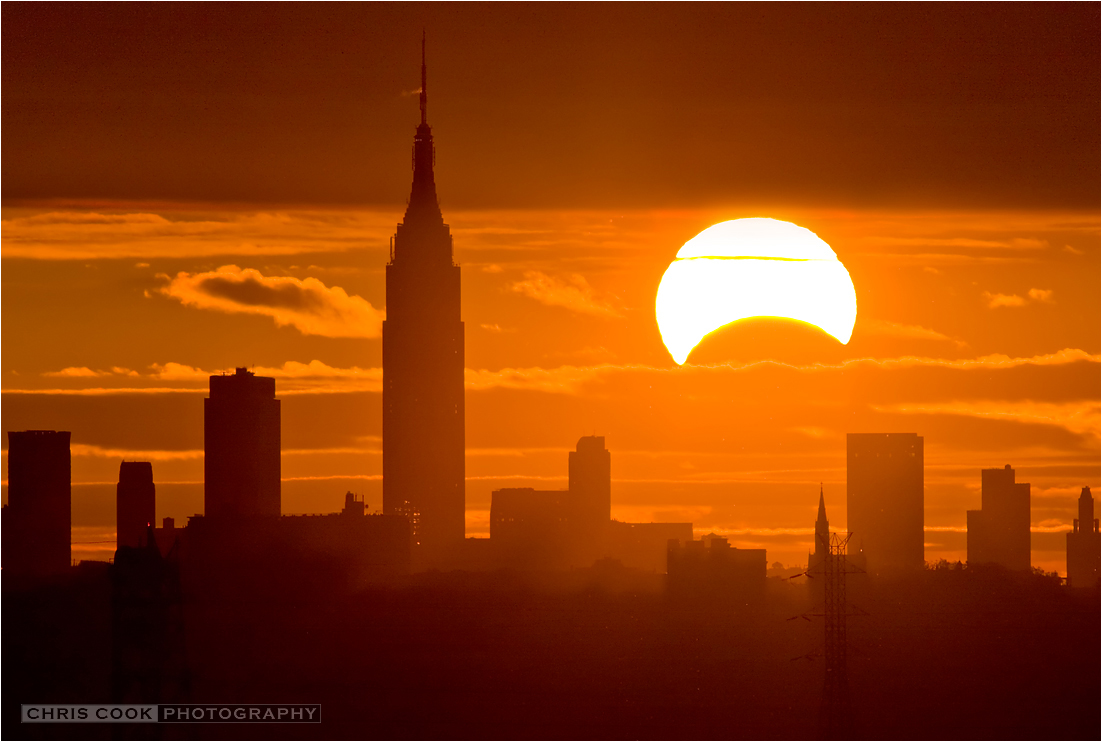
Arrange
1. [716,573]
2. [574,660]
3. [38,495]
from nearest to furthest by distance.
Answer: [574,660], [716,573], [38,495]

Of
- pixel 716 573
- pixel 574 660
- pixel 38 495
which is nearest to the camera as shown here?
pixel 574 660

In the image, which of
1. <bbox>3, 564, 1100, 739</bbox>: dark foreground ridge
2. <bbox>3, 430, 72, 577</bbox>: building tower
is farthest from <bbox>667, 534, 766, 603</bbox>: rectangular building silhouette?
<bbox>3, 430, 72, 577</bbox>: building tower

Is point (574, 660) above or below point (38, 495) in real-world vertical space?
below

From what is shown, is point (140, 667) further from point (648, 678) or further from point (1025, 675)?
point (1025, 675)

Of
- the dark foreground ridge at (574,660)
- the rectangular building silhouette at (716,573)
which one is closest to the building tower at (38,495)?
the dark foreground ridge at (574,660)

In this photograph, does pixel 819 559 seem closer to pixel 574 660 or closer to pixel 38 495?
pixel 574 660

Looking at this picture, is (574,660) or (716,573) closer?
(574,660)

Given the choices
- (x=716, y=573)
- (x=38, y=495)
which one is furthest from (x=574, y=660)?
(x=38, y=495)

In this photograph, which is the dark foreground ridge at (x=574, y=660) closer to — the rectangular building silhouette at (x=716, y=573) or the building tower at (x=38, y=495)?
the rectangular building silhouette at (x=716, y=573)

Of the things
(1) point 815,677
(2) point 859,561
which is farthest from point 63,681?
(2) point 859,561
